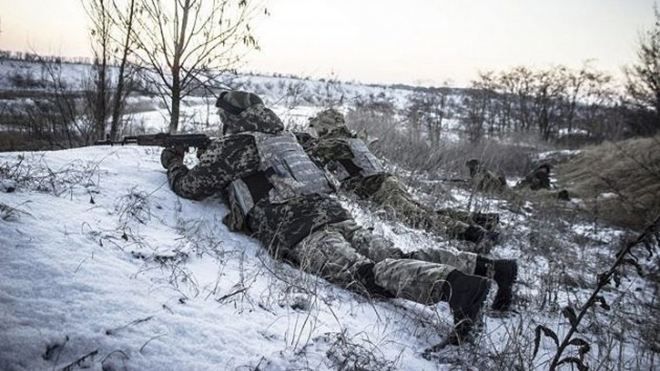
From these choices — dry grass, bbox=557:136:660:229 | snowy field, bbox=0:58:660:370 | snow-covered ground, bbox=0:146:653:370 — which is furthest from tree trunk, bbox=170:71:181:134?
dry grass, bbox=557:136:660:229

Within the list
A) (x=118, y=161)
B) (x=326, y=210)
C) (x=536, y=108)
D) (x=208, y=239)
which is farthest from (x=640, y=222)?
(x=536, y=108)

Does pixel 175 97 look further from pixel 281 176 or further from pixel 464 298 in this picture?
pixel 464 298

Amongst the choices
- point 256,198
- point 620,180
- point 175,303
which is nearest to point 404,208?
point 256,198

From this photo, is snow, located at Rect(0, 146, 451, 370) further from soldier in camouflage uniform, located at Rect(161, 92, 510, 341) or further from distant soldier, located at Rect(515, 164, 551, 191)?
distant soldier, located at Rect(515, 164, 551, 191)

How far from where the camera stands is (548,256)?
12.6ft

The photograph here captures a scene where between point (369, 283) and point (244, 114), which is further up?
point (244, 114)

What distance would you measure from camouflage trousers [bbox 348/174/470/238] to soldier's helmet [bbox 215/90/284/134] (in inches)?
58.1

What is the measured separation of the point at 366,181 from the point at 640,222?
5.18m

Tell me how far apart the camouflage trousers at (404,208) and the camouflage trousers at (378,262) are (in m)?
1.18

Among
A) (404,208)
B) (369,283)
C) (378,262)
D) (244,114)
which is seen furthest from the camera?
(404,208)

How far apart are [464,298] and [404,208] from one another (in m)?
2.15

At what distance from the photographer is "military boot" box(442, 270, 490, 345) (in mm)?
1684

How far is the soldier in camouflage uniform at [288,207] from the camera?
2131mm

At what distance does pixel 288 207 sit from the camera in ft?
8.46
